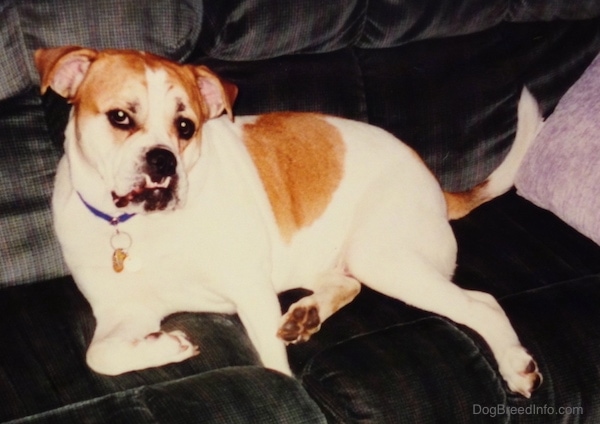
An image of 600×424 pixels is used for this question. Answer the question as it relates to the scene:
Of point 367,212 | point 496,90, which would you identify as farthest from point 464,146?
point 367,212

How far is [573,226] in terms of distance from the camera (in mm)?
3088

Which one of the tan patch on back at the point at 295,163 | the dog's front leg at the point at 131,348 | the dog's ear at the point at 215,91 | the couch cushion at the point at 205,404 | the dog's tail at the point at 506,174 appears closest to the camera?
the couch cushion at the point at 205,404

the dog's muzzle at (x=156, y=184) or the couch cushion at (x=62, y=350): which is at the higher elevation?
the dog's muzzle at (x=156, y=184)

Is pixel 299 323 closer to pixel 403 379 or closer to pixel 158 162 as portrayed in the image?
pixel 403 379

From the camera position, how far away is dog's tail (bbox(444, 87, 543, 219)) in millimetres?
3088

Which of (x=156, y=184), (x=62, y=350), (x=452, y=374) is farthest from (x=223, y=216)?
(x=452, y=374)

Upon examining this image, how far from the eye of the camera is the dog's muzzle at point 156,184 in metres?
2.25

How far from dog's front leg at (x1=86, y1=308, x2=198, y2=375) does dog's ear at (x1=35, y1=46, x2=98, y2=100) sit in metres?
0.76

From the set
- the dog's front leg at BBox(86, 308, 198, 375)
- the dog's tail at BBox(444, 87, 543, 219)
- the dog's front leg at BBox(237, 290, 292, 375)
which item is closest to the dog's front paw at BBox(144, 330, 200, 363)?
the dog's front leg at BBox(86, 308, 198, 375)

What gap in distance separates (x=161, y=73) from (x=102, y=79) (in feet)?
0.59

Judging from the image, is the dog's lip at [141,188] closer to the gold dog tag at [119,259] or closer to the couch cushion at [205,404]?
the gold dog tag at [119,259]

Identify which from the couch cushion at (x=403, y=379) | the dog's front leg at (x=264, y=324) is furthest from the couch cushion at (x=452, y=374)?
the dog's front leg at (x=264, y=324)

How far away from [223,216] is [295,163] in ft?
1.44

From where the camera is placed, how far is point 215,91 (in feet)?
8.70
